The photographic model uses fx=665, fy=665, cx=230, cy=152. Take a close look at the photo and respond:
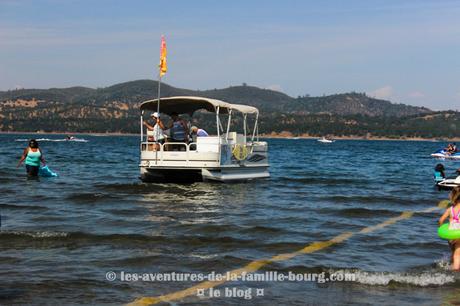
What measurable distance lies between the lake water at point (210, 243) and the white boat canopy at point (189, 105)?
311 centimetres

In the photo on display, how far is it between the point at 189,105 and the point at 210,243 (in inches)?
535

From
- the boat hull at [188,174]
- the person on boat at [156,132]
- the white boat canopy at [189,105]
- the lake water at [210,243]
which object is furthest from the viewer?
the white boat canopy at [189,105]

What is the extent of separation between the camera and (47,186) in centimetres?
2472

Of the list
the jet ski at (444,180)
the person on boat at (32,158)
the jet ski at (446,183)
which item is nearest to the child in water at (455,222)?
the jet ski at (444,180)

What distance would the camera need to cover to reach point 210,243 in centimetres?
1289

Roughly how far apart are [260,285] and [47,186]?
16738 mm

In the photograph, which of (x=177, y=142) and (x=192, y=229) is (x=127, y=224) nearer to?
(x=192, y=229)

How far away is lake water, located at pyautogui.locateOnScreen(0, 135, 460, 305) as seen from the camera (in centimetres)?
923

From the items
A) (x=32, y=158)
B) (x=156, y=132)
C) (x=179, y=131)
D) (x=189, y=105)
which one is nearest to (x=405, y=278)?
(x=179, y=131)

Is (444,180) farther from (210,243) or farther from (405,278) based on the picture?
(405,278)

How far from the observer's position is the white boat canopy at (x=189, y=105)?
2450cm

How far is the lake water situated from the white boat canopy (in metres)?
3.11

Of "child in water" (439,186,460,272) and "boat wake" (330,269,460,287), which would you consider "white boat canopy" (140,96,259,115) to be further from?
"boat wake" (330,269,460,287)

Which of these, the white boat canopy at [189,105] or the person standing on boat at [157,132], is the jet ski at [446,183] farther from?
the person standing on boat at [157,132]
